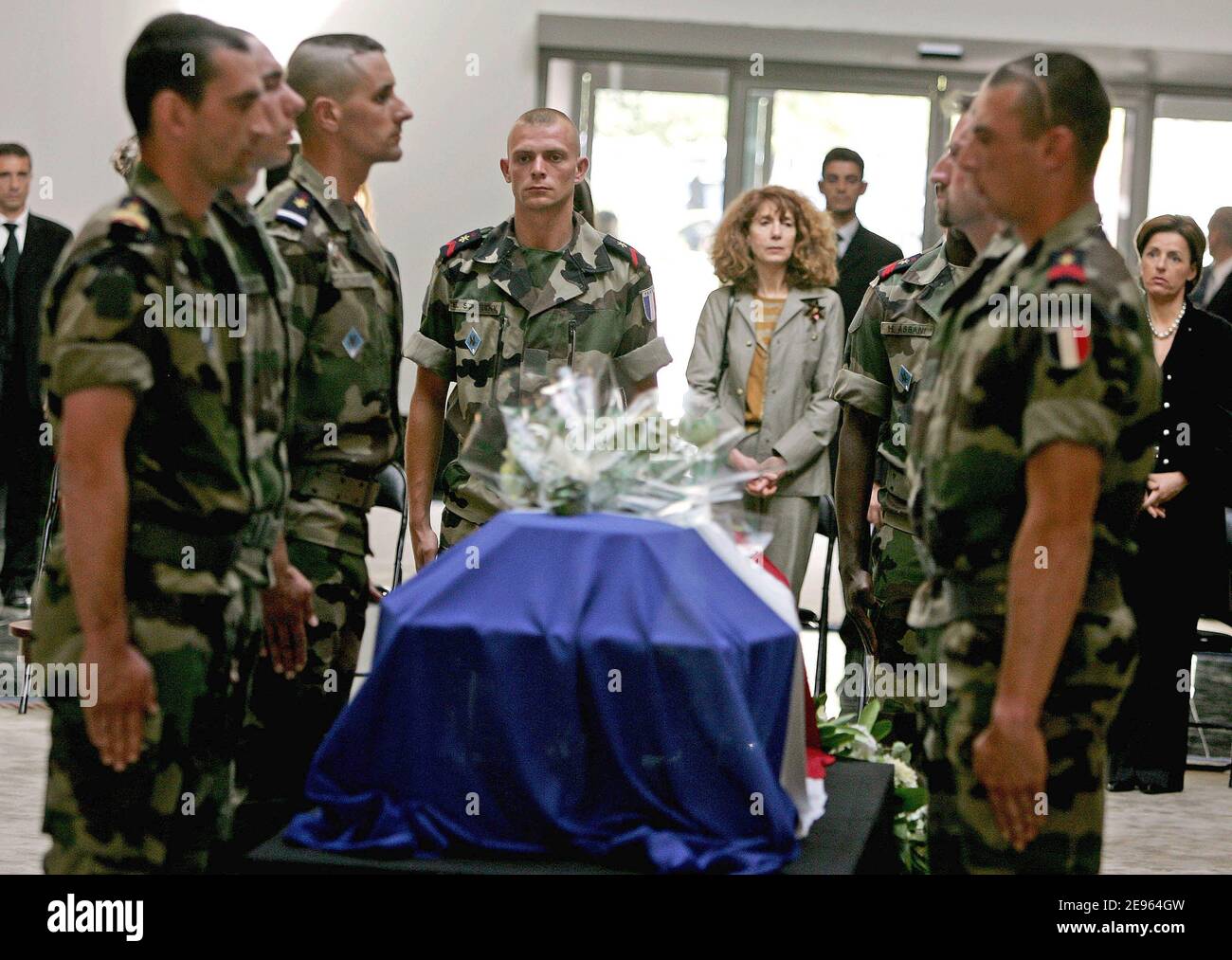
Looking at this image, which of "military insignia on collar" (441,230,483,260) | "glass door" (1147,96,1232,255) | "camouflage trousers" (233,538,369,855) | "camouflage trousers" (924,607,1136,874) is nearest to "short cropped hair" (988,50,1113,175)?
"camouflage trousers" (924,607,1136,874)

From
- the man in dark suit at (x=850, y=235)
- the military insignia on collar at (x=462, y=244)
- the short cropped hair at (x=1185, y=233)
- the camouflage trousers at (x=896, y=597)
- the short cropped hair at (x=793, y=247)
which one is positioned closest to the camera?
the camouflage trousers at (x=896, y=597)

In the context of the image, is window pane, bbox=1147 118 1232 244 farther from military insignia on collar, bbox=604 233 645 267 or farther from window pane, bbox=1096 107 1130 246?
military insignia on collar, bbox=604 233 645 267

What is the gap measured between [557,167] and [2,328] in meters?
4.31

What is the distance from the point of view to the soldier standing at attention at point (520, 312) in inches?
147

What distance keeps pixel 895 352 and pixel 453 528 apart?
115 cm

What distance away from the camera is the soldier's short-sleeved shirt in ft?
6.95

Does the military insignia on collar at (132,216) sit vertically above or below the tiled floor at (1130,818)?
above

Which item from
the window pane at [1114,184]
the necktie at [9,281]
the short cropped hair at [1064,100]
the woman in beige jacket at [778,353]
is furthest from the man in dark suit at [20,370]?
the window pane at [1114,184]

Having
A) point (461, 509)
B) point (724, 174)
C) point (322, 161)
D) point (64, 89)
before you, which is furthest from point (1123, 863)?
point (64, 89)

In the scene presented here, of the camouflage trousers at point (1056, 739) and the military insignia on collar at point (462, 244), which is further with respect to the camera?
the military insignia on collar at point (462, 244)

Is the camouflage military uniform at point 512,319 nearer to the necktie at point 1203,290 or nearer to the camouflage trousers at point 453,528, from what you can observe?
the camouflage trousers at point 453,528

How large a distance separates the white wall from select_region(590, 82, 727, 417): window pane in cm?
51

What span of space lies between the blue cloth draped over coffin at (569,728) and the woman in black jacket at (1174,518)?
9.01 feet
